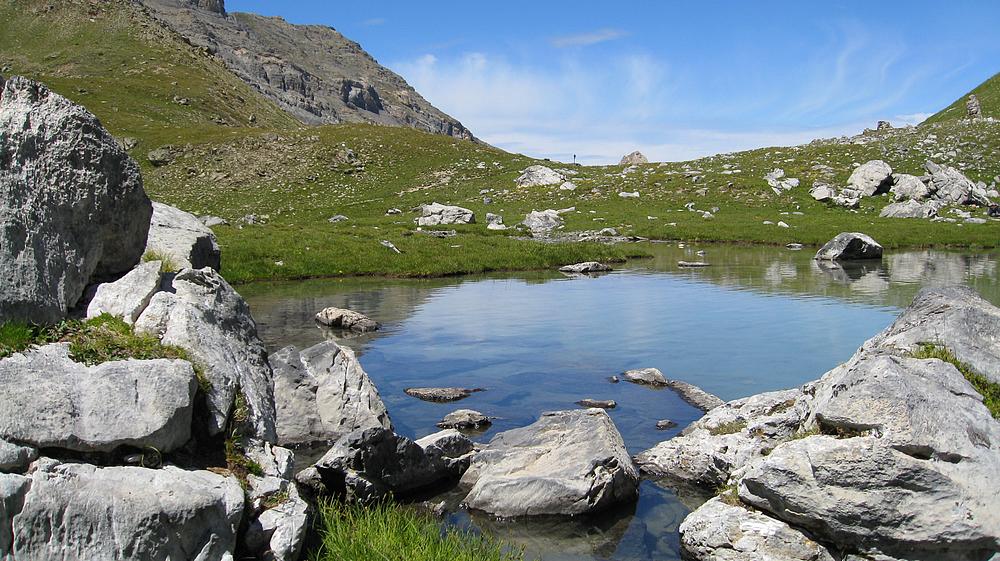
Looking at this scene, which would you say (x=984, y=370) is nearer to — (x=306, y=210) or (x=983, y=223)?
(x=983, y=223)

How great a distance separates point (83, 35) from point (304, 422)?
18114cm

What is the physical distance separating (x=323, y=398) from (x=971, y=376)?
12.1 m

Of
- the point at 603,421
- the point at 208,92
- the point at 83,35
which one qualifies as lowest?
the point at 603,421

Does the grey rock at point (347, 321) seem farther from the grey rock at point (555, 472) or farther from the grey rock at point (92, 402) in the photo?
the grey rock at point (92, 402)

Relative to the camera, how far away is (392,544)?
29.7ft

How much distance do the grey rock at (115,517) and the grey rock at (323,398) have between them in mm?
6705

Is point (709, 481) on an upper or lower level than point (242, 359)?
lower

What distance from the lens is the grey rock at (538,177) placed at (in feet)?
308

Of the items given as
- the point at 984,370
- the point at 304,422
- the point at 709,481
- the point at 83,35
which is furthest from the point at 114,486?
the point at 83,35

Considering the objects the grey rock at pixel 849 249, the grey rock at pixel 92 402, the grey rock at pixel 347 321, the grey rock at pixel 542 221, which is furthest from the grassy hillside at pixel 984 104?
the grey rock at pixel 92 402

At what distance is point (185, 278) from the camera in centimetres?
1256

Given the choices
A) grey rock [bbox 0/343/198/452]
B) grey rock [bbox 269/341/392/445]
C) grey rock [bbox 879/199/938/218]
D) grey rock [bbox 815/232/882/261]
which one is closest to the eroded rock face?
grey rock [bbox 0/343/198/452]

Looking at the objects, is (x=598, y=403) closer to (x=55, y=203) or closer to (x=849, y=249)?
(x=55, y=203)

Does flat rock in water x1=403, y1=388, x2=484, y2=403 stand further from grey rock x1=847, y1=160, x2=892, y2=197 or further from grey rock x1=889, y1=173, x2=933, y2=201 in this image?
grey rock x1=847, y1=160, x2=892, y2=197
